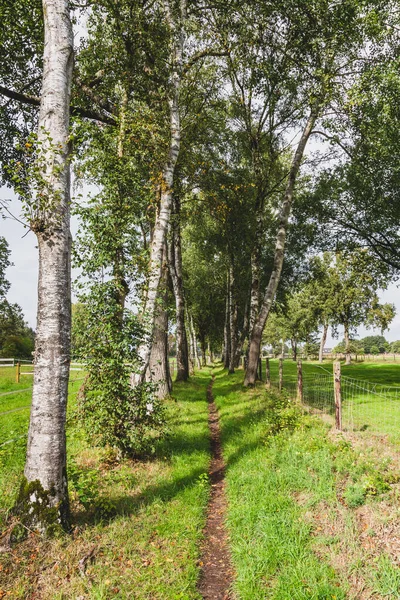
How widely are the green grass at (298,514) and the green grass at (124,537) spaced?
750 mm

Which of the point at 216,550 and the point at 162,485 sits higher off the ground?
the point at 162,485

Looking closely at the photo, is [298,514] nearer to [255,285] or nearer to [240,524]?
[240,524]

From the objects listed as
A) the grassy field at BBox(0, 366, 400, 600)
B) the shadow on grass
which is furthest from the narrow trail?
the shadow on grass

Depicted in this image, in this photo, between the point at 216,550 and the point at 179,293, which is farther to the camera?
the point at 179,293

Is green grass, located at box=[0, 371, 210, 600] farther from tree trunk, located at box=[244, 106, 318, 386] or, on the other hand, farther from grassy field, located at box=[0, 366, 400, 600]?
tree trunk, located at box=[244, 106, 318, 386]

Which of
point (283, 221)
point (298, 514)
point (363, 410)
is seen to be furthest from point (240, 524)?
point (283, 221)

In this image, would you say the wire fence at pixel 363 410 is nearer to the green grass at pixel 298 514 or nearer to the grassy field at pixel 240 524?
the grassy field at pixel 240 524

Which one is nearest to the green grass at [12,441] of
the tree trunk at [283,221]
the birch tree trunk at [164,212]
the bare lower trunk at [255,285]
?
the birch tree trunk at [164,212]

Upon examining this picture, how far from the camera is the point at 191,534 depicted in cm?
550

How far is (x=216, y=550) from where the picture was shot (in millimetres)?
5398

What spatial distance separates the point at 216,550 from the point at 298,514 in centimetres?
145

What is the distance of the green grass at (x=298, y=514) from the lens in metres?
4.34

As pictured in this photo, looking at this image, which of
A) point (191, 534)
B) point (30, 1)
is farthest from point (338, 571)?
point (30, 1)

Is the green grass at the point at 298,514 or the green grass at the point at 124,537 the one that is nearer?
the green grass at the point at 124,537
